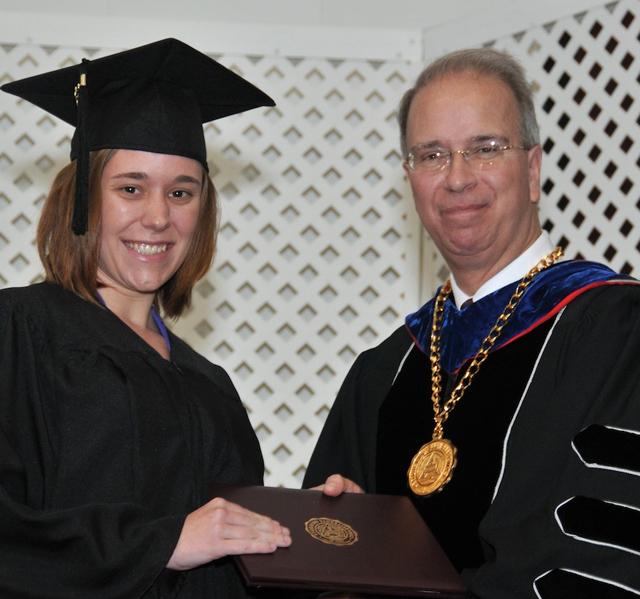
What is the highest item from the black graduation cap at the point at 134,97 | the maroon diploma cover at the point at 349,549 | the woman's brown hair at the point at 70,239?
the black graduation cap at the point at 134,97

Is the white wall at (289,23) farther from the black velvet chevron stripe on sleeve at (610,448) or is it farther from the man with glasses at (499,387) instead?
the black velvet chevron stripe on sleeve at (610,448)

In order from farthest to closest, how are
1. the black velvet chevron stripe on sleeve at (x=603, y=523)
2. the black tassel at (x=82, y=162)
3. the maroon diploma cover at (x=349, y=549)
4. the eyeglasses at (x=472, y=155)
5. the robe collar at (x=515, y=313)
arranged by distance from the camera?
the eyeglasses at (x=472, y=155), the robe collar at (x=515, y=313), the black tassel at (x=82, y=162), the black velvet chevron stripe on sleeve at (x=603, y=523), the maroon diploma cover at (x=349, y=549)

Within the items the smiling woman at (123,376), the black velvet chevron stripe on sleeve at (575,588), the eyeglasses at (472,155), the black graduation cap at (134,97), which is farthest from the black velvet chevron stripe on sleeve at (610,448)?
the black graduation cap at (134,97)

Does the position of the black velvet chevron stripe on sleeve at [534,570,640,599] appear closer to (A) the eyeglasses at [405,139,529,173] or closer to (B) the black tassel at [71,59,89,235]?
(A) the eyeglasses at [405,139,529,173]

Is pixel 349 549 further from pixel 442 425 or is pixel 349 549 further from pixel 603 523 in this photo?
pixel 442 425

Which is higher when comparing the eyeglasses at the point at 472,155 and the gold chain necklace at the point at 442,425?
the eyeglasses at the point at 472,155

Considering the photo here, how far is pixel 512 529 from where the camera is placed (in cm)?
244

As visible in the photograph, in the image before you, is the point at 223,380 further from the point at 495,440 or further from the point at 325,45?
the point at 325,45

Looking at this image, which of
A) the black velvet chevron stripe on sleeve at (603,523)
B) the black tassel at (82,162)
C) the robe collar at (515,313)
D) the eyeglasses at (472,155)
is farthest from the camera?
the eyeglasses at (472,155)

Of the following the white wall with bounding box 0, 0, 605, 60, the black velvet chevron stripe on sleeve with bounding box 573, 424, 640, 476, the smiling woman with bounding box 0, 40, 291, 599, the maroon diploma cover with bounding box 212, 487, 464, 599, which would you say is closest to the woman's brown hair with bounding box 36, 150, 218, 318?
the smiling woman with bounding box 0, 40, 291, 599

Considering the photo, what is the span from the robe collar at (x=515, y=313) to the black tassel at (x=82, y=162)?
96cm

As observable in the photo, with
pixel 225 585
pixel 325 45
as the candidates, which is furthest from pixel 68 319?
pixel 325 45

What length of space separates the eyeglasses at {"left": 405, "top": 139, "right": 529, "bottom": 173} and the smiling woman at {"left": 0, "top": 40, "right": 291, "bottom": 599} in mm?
432

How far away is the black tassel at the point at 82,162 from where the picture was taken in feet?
8.46
